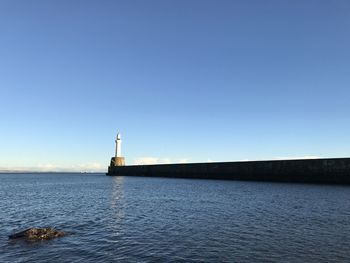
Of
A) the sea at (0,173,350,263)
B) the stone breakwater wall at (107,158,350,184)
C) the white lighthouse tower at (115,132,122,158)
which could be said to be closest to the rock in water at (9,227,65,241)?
the sea at (0,173,350,263)

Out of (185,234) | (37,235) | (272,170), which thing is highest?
(272,170)

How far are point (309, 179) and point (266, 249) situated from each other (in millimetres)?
47237

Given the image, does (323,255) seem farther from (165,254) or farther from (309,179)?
(309,179)

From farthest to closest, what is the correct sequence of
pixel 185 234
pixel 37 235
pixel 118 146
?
pixel 118 146 → pixel 185 234 → pixel 37 235

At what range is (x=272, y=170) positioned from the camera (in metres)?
64.9

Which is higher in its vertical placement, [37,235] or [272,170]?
[272,170]

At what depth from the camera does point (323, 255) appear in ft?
42.7

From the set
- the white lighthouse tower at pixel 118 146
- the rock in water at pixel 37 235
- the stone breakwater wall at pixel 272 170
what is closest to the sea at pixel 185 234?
the rock in water at pixel 37 235

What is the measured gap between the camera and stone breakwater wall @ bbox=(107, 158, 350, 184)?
5319cm

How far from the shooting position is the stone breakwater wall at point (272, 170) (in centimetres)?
5319

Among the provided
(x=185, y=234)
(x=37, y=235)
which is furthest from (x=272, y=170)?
(x=37, y=235)

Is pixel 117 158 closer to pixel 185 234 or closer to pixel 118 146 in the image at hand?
pixel 118 146

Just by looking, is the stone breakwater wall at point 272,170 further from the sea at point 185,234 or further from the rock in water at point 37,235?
the rock in water at point 37,235

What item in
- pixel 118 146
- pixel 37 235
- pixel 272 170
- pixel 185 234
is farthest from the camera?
pixel 118 146
